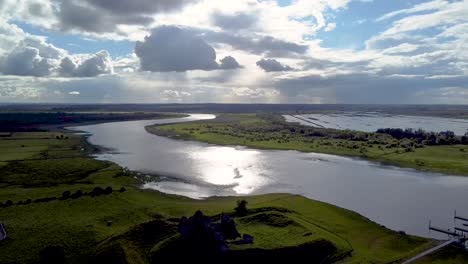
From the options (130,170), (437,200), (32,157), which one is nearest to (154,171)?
(130,170)

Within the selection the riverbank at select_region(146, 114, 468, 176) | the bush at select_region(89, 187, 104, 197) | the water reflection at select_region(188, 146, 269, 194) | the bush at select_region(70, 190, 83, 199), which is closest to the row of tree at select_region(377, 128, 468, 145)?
the riverbank at select_region(146, 114, 468, 176)

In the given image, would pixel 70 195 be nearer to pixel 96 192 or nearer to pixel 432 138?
pixel 96 192

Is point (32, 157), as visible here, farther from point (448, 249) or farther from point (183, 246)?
point (448, 249)

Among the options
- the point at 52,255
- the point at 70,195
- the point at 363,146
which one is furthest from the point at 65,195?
the point at 363,146

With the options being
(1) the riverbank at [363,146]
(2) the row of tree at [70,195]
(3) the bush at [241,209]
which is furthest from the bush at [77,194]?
(1) the riverbank at [363,146]

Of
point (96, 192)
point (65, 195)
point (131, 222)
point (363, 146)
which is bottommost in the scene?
point (131, 222)

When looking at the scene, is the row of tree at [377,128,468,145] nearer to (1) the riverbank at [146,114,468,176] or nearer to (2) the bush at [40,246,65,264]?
(1) the riverbank at [146,114,468,176]
